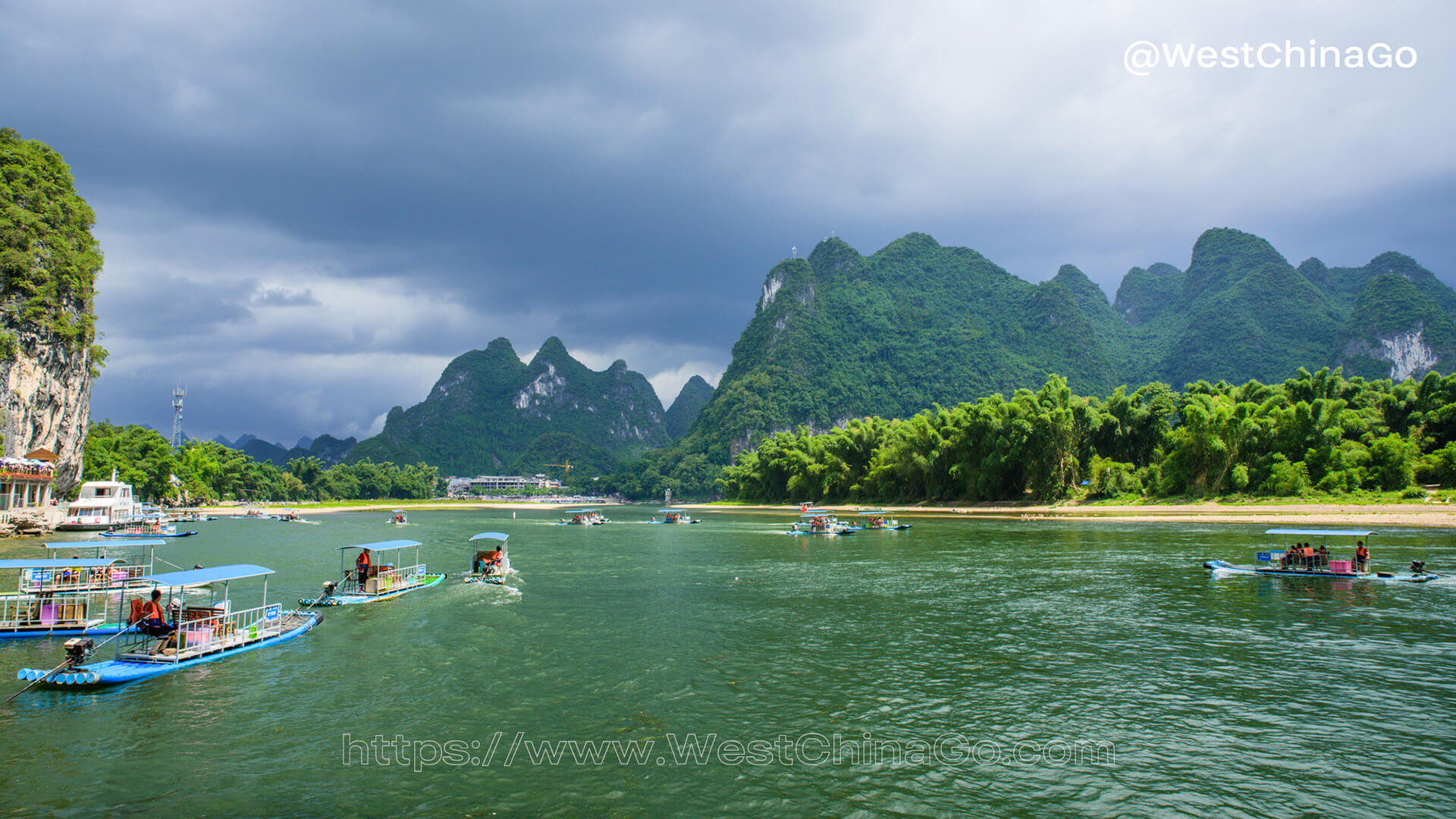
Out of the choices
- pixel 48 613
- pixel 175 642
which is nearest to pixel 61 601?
pixel 48 613

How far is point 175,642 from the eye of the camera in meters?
18.4

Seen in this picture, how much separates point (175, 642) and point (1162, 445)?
275 ft

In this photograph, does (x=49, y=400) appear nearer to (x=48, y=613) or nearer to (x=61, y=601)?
(x=61, y=601)

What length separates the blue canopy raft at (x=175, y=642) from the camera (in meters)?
16.5

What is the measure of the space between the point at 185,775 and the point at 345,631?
40.6 ft

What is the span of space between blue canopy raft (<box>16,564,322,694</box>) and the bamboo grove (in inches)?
2804

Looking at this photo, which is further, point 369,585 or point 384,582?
point 384,582

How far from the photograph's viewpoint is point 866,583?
32594 millimetres

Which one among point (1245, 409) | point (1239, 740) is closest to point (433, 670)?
point (1239, 740)

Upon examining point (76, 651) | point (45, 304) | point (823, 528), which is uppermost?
point (45, 304)

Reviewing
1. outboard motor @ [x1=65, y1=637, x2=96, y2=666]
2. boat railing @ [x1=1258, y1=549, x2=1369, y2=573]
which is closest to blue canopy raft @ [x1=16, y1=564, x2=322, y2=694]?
outboard motor @ [x1=65, y1=637, x2=96, y2=666]

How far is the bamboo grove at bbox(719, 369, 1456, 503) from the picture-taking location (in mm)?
57688

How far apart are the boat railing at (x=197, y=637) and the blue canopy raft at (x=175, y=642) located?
0.02 metres

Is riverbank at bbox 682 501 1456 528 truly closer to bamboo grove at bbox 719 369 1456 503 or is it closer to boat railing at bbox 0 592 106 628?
bamboo grove at bbox 719 369 1456 503
